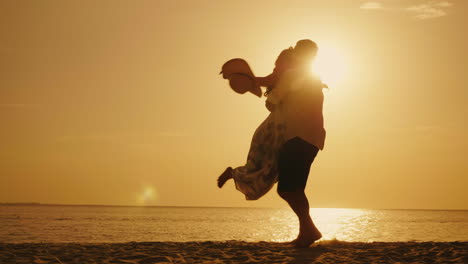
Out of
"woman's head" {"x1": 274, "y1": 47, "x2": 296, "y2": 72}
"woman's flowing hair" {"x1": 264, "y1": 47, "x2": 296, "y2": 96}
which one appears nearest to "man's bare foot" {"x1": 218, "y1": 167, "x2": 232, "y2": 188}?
"woman's flowing hair" {"x1": 264, "y1": 47, "x2": 296, "y2": 96}

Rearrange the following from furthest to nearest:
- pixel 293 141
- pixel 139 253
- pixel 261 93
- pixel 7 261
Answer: pixel 261 93, pixel 293 141, pixel 139 253, pixel 7 261

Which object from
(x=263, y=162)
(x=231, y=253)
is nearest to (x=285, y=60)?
(x=263, y=162)

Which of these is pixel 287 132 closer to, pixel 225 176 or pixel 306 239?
pixel 225 176

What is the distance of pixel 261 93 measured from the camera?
25.3ft

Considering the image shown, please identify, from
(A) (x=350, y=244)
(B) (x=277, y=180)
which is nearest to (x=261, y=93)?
(B) (x=277, y=180)

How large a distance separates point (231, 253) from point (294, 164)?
1.46 meters

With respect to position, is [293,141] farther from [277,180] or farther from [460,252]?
[460,252]

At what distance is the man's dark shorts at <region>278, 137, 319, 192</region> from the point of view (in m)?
7.20

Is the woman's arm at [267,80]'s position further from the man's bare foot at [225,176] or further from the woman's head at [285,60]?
the man's bare foot at [225,176]

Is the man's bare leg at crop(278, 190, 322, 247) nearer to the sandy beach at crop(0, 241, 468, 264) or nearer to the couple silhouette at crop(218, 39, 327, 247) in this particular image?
the couple silhouette at crop(218, 39, 327, 247)

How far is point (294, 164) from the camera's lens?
7.20m

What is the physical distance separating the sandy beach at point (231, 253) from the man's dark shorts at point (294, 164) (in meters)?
0.85

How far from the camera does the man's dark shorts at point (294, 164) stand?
284 inches

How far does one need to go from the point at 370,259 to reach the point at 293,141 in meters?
1.89
